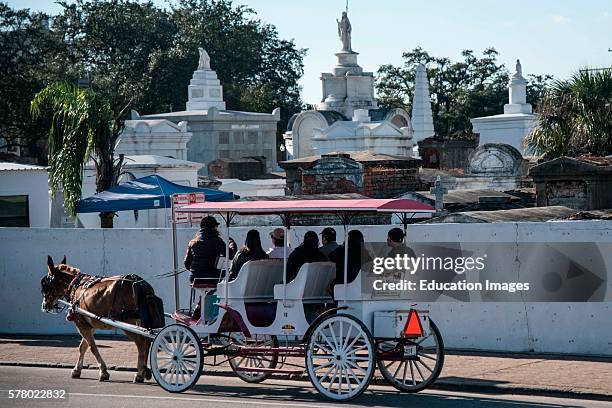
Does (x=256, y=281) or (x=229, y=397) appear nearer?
(x=229, y=397)

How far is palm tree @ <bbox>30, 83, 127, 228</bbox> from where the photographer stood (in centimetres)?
2759

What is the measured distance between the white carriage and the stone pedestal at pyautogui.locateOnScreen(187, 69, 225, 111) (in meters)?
46.1

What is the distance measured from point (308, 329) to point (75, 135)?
1370cm

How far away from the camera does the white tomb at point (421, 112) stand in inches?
2815

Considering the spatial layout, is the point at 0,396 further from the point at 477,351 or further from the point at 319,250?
the point at 477,351

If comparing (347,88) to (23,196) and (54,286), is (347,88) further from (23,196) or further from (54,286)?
(54,286)

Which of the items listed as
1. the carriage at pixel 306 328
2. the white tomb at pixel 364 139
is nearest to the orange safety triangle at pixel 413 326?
the carriage at pixel 306 328

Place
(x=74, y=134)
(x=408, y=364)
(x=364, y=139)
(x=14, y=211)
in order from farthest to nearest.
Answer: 1. (x=364, y=139)
2. (x=74, y=134)
3. (x=14, y=211)
4. (x=408, y=364)

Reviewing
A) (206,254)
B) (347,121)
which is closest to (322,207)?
(206,254)

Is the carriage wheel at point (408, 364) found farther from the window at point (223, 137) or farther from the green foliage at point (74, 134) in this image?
the window at point (223, 137)

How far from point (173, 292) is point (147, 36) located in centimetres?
7201

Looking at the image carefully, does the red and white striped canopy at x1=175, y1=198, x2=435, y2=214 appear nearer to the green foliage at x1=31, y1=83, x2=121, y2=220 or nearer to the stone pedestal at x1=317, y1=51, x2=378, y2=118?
the green foliage at x1=31, y1=83, x2=121, y2=220

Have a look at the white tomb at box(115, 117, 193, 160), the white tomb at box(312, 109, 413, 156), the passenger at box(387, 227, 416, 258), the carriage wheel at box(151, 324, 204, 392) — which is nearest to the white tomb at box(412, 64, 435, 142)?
the white tomb at box(312, 109, 413, 156)

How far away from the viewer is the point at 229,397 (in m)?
15.4
